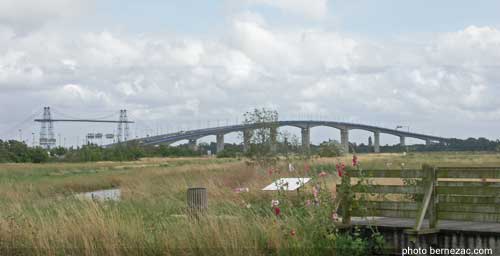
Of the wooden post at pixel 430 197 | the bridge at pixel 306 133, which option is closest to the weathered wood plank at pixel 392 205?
the wooden post at pixel 430 197

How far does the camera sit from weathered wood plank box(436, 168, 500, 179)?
33.7 feet

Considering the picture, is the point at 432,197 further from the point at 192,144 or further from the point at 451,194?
the point at 192,144

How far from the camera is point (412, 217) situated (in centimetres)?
1114

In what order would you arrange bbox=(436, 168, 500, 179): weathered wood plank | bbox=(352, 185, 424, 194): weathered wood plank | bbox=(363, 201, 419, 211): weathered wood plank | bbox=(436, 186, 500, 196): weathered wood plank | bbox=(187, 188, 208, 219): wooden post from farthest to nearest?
bbox=(187, 188, 208, 219): wooden post → bbox=(363, 201, 419, 211): weathered wood plank → bbox=(352, 185, 424, 194): weathered wood plank → bbox=(436, 186, 500, 196): weathered wood plank → bbox=(436, 168, 500, 179): weathered wood plank

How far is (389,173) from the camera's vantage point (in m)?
11.2

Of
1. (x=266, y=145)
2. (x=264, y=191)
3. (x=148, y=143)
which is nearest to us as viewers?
(x=264, y=191)

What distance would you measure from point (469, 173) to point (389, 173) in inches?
48.5

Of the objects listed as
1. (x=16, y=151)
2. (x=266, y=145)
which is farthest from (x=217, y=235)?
(x=16, y=151)

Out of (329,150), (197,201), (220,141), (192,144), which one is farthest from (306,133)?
(197,201)

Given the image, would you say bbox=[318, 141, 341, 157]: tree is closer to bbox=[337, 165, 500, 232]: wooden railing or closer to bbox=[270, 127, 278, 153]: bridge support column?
bbox=[270, 127, 278, 153]: bridge support column

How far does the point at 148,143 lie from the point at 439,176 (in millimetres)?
140148

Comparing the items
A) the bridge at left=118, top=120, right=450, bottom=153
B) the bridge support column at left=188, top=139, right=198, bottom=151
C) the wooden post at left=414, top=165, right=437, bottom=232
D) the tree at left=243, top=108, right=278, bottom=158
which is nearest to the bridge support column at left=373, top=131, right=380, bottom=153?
the bridge at left=118, top=120, right=450, bottom=153

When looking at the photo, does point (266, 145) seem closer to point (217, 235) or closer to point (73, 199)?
point (73, 199)

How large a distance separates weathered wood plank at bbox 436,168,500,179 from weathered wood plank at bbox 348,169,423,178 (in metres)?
0.32
